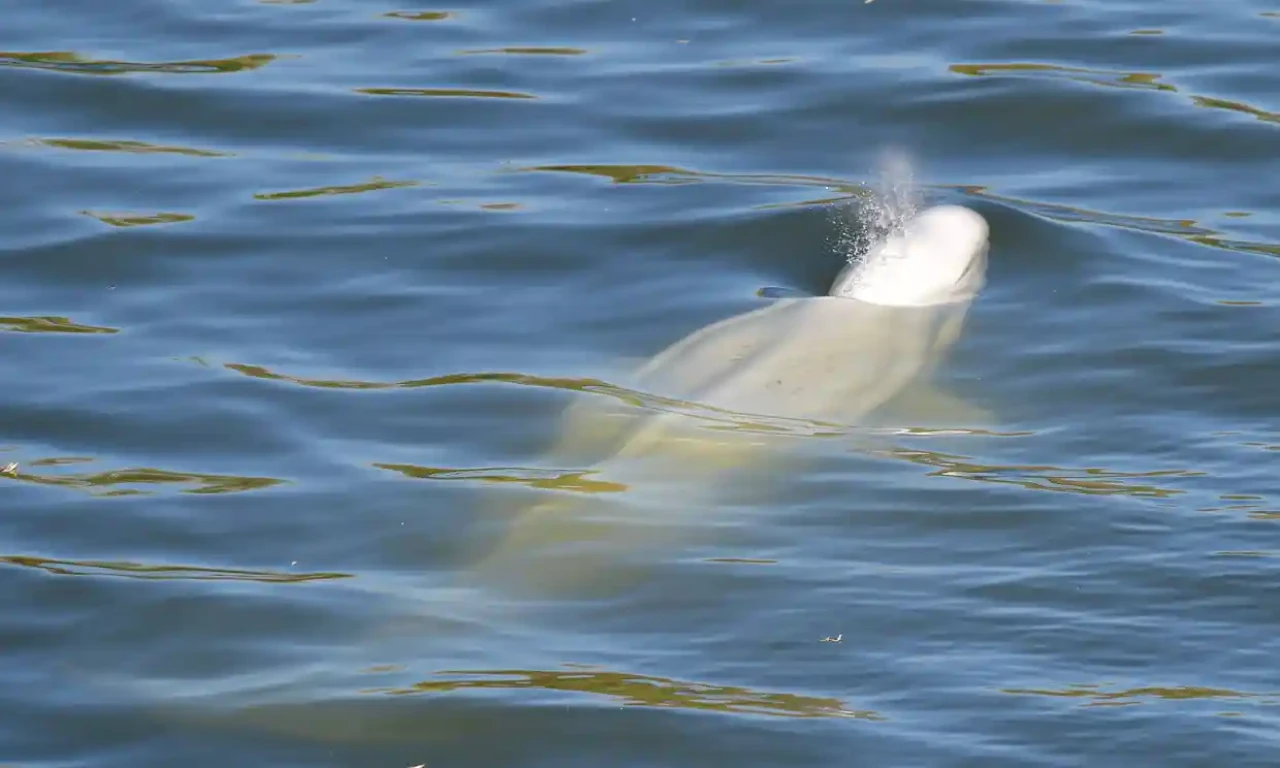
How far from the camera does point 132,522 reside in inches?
275

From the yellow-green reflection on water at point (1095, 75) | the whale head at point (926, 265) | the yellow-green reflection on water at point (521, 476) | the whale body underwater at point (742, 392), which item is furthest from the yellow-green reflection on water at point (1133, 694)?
the yellow-green reflection on water at point (1095, 75)

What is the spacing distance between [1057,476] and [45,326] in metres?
4.05

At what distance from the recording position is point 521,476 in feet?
24.3

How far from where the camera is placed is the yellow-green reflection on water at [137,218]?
31.8ft

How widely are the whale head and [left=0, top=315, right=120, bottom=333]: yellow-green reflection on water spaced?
10.2 ft

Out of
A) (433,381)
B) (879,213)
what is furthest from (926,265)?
(433,381)

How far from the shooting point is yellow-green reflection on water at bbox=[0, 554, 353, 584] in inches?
261

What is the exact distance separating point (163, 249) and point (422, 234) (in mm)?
1148

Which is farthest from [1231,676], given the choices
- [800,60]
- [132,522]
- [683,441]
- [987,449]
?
[800,60]

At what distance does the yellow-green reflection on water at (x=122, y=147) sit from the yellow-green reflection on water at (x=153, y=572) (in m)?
4.37

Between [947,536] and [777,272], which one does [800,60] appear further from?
[947,536]

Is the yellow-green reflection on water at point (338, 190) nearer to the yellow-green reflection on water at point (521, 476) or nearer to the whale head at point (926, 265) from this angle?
the whale head at point (926, 265)

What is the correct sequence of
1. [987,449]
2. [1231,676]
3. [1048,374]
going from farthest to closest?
[1048,374] < [987,449] < [1231,676]

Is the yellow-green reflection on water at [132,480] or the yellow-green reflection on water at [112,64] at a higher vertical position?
the yellow-green reflection on water at [112,64]
